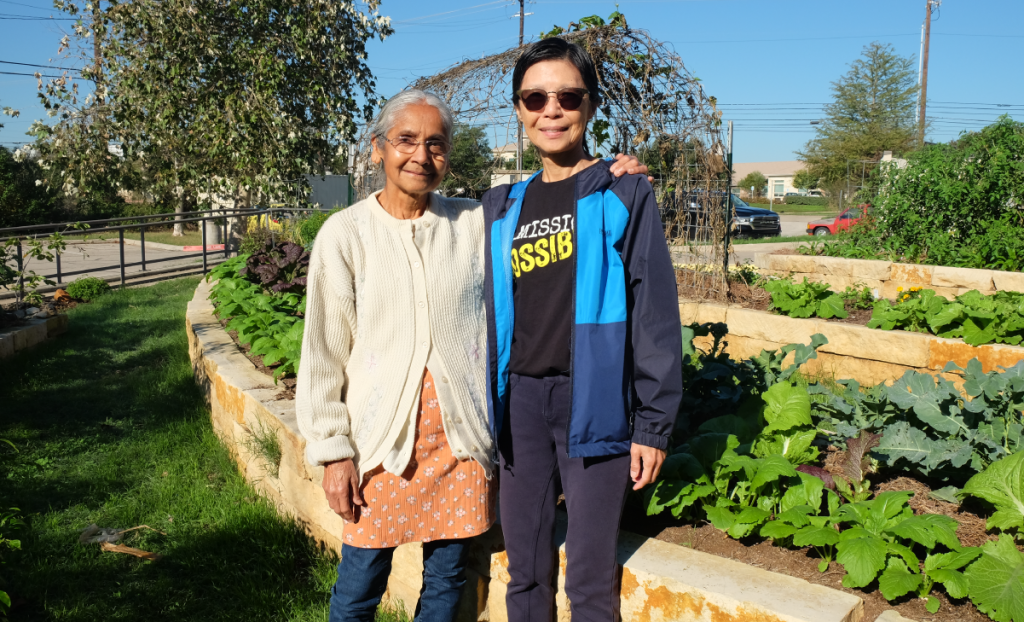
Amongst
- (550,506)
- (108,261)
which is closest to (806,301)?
(550,506)

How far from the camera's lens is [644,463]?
1.82 metres

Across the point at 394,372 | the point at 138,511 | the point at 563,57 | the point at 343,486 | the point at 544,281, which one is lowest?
the point at 138,511

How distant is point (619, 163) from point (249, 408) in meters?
2.63

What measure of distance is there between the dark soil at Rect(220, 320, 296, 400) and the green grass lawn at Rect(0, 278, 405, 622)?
499mm

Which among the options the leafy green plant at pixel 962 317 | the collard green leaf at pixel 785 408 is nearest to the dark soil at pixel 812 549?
the collard green leaf at pixel 785 408

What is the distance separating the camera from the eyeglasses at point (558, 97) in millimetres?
1930

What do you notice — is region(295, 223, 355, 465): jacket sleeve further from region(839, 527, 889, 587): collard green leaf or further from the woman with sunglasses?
region(839, 527, 889, 587): collard green leaf

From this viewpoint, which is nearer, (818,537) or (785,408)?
(818,537)

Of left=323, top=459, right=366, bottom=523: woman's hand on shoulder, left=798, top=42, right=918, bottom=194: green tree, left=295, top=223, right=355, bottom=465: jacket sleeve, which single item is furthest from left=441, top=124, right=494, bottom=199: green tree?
left=798, top=42, right=918, bottom=194: green tree

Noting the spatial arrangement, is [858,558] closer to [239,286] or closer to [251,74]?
[239,286]

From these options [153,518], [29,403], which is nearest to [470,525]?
[153,518]

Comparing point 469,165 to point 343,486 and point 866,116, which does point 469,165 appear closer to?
point 343,486

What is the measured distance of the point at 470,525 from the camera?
2.01 metres

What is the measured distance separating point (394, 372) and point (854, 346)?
4409 millimetres
